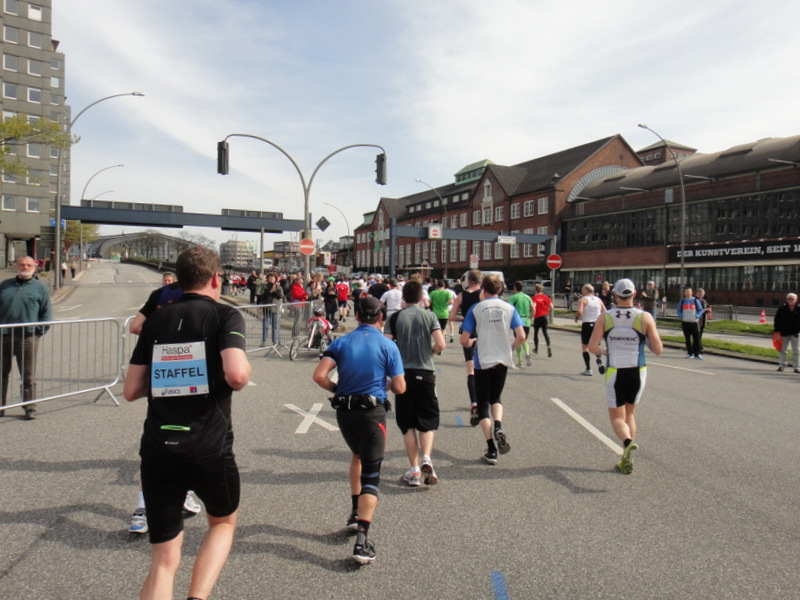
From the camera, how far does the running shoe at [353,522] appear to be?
159 inches

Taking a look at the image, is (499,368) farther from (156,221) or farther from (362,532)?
(156,221)

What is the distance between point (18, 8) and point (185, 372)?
76280 millimetres

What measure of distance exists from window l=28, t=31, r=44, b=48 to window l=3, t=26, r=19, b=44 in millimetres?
1155

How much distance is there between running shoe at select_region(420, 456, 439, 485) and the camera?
505 cm

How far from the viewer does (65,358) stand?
11094 millimetres

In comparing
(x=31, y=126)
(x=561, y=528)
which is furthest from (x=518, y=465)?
(x=31, y=126)

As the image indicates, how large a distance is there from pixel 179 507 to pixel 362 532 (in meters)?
1.32

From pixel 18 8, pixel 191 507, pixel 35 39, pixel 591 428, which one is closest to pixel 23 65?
pixel 35 39

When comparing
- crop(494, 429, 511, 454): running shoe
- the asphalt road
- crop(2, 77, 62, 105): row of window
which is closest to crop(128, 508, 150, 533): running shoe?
the asphalt road

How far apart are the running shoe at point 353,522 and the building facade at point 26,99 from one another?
2508 inches

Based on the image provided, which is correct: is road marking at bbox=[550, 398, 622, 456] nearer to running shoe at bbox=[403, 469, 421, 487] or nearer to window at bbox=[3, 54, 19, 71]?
running shoe at bbox=[403, 469, 421, 487]

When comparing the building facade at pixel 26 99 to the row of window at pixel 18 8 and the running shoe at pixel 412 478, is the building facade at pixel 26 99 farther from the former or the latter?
the running shoe at pixel 412 478

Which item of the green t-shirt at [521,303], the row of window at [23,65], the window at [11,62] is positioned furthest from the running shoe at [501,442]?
the window at [11,62]

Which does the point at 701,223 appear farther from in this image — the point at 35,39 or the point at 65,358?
the point at 35,39
